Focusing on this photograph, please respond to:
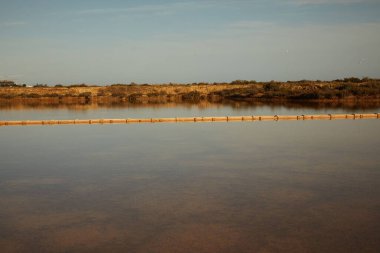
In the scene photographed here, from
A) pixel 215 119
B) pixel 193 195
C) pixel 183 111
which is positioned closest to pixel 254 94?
pixel 183 111

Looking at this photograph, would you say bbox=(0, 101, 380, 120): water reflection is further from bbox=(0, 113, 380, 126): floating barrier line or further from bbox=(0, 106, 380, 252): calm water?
bbox=(0, 106, 380, 252): calm water

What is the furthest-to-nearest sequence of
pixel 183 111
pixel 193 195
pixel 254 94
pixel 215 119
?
1. pixel 254 94
2. pixel 183 111
3. pixel 215 119
4. pixel 193 195

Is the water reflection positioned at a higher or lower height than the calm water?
higher

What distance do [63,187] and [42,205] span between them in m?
0.68

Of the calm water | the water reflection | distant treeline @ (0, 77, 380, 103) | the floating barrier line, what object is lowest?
the calm water

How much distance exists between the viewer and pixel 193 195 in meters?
4.60

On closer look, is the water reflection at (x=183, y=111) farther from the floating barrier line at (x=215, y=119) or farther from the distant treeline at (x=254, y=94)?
the distant treeline at (x=254, y=94)

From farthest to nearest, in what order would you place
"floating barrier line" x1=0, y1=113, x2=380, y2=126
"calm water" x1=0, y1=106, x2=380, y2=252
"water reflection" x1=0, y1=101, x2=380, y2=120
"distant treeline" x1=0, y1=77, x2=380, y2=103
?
"distant treeline" x1=0, y1=77, x2=380, y2=103 → "water reflection" x1=0, y1=101, x2=380, y2=120 → "floating barrier line" x1=0, y1=113, x2=380, y2=126 → "calm water" x1=0, y1=106, x2=380, y2=252

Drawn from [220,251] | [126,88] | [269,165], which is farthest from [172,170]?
[126,88]

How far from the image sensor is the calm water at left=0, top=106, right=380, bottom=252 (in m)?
3.41

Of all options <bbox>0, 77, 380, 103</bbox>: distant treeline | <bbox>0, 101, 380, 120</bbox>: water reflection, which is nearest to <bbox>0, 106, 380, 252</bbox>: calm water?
<bbox>0, 101, 380, 120</bbox>: water reflection

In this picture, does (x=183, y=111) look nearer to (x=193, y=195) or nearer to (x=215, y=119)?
(x=215, y=119)

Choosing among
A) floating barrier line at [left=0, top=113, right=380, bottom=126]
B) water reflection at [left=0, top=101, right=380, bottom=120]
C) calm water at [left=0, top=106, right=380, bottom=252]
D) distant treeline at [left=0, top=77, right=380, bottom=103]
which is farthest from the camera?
distant treeline at [left=0, top=77, right=380, bottom=103]

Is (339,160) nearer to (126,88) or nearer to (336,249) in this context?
(336,249)
